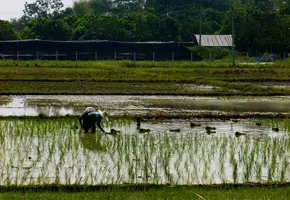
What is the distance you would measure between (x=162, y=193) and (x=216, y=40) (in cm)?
4286

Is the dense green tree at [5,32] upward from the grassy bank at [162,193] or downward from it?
upward

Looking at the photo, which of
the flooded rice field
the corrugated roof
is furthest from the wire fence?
the flooded rice field

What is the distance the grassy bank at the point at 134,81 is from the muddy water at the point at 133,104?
110cm

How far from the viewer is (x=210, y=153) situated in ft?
30.5

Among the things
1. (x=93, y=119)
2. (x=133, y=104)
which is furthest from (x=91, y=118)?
(x=133, y=104)

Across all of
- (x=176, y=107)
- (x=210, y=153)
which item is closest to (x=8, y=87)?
(x=176, y=107)

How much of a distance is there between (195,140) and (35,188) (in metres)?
4.18

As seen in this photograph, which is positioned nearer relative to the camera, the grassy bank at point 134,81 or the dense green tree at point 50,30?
the grassy bank at point 134,81

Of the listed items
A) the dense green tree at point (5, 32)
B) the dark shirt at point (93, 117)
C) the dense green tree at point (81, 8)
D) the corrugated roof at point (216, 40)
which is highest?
the dense green tree at point (81, 8)

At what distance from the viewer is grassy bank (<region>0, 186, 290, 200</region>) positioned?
6640mm

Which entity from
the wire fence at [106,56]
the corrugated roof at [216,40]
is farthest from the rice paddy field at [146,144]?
the corrugated roof at [216,40]

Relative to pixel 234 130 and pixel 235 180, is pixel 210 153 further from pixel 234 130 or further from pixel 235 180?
pixel 234 130

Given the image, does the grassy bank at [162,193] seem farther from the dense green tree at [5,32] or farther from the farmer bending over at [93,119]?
the dense green tree at [5,32]

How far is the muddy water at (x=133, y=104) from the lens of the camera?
48.8ft
